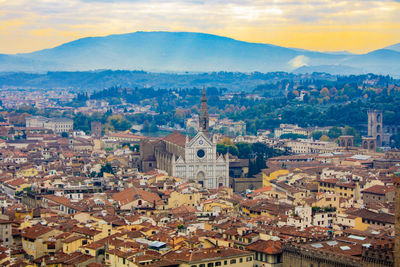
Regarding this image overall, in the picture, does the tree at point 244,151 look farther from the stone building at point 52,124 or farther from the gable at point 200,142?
the stone building at point 52,124

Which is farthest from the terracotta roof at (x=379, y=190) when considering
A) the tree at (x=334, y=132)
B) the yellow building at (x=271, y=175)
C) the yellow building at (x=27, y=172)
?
the tree at (x=334, y=132)

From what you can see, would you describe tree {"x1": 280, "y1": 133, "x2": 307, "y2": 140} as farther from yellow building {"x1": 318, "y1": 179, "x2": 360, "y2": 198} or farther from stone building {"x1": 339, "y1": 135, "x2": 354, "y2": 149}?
yellow building {"x1": 318, "y1": 179, "x2": 360, "y2": 198}

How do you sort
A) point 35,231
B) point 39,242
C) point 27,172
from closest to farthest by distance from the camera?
1. point 39,242
2. point 35,231
3. point 27,172

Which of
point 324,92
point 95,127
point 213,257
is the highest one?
point 324,92

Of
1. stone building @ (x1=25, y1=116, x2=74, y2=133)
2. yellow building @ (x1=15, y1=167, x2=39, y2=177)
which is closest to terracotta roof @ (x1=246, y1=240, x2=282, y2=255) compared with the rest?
yellow building @ (x1=15, y1=167, x2=39, y2=177)

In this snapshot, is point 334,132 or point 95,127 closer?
point 334,132

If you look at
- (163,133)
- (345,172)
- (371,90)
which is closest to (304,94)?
(371,90)

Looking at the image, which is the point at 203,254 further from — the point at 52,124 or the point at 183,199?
the point at 52,124

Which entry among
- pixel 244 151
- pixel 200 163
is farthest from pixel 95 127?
pixel 200 163

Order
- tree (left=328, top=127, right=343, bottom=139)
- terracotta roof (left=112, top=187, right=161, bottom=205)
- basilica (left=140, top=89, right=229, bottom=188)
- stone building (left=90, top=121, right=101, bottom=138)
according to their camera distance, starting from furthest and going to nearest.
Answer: stone building (left=90, top=121, right=101, bottom=138) < tree (left=328, top=127, right=343, bottom=139) < basilica (left=140, top=89, right=229, bottom=188) < terracotta roof (left=112, top=187, right=161, bottom=205)
